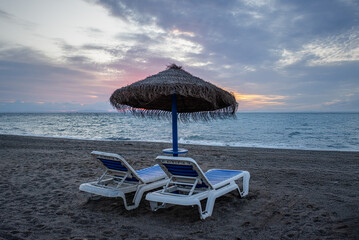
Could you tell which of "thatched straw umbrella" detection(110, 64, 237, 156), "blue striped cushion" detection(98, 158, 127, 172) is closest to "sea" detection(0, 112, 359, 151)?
"thatched straw umbrella" detection(110, 64, 237, 156)

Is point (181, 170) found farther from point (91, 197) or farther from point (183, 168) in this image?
point (91, 197)

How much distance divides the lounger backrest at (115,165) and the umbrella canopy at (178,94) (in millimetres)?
1050

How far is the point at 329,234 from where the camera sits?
9.46 ft

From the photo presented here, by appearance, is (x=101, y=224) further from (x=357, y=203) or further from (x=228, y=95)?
(x=357, y=203)

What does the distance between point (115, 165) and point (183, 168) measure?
1.16 meters

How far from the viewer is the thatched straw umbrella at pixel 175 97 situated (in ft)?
12.9

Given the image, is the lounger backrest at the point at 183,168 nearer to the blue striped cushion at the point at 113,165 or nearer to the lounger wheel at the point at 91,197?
the blue striped cushion at the point at 113,165

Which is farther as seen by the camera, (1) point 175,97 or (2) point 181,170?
(1) point 175,97

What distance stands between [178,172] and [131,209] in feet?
3.19

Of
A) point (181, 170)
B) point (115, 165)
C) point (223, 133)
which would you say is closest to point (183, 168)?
point (181, 170)

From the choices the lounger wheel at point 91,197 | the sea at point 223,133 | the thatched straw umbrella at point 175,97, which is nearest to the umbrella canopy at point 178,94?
the thatched straw umbrella at point 175,97

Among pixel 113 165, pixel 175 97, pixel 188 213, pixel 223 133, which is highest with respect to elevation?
pixel 175 97

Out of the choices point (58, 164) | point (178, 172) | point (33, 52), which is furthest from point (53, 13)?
point (178, 172)

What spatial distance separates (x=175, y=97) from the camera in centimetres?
459
